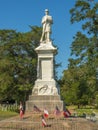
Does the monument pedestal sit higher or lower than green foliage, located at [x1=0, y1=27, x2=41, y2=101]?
lower

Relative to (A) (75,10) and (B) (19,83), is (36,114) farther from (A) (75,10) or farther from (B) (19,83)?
(B) (19,83)

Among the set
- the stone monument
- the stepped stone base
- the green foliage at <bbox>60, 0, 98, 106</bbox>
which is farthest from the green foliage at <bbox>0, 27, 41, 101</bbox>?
the stepped stone base

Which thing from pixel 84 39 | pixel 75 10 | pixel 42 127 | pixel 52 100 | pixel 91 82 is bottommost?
pixel 42 127

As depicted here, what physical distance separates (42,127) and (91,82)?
21.6m

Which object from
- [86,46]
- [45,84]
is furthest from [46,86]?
[86,46]

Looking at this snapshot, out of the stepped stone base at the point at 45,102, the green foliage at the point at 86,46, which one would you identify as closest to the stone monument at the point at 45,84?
the stepped stone base at the point at 45,102

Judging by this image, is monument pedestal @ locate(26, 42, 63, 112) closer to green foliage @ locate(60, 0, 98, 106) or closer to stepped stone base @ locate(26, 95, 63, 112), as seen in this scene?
Answer: stepped stone base @ locate(26, 95, 63, 112)

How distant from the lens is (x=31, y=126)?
21.6 meters

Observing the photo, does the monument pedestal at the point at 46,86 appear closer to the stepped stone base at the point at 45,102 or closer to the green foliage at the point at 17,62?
the stepped stone base at the point at 45,102

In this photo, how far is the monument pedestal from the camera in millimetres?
27531

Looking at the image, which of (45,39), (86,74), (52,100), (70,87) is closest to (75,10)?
(86,74)

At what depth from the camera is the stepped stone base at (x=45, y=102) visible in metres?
27.4

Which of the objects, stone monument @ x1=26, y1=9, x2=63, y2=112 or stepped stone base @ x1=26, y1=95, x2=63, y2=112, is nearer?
stepped stone base @ x1=26, y1=95, x2=63, y2=112

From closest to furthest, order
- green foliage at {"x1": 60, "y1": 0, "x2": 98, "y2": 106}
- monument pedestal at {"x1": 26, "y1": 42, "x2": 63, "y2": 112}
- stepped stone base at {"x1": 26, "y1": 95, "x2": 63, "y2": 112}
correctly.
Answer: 1. stepped stone base at {"x1": 26, "y1": 95, "x2": 63, "y2": 112}
2. monument pedestal at {"x1": 26, "y1": 42, "x2": 63, "y2": 112}
3. green foliage at {"x1": 60, "y1": 0, "x2": 98, "y2": 106}
